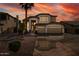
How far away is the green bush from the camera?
423 cm

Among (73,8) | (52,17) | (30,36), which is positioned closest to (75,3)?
(73,8)

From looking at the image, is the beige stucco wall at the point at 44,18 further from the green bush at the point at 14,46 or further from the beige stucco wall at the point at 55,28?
the green bush at the point at 14,46

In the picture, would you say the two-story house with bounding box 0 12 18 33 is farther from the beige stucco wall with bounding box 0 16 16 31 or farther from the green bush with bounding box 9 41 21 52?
the green bush with bounding box 9 41 21 52

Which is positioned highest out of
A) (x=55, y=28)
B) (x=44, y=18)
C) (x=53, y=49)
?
(x=44, y=18)

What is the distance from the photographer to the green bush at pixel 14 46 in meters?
4.23

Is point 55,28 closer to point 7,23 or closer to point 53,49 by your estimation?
point 53,49

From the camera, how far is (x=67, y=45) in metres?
4.23

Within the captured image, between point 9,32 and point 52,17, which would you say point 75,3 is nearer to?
point 52,17

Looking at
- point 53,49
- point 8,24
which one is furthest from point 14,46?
point 53,49

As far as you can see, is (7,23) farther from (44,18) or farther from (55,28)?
(55,28)

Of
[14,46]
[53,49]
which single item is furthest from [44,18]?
[14,46]

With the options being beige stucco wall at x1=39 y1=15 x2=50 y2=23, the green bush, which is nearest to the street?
the green bush

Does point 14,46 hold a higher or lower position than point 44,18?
lower

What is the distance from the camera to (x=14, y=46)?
425cm
